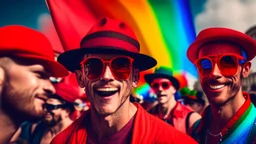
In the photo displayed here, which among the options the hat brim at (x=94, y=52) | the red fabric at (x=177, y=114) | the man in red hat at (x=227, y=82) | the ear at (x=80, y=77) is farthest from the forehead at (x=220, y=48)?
the ear at (x=80, y=77)

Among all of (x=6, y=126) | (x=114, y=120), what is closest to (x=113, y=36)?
(x=114, y=120)

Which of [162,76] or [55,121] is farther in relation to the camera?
[55,121]

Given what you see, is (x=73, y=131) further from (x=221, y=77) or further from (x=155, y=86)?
(x=221, y=77)

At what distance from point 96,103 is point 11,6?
1487 mm

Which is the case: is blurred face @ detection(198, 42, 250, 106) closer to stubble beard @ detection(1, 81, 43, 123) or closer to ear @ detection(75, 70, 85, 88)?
ear @ detection(75, 70, 85, 88)

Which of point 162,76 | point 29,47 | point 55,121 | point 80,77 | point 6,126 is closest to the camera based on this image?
point 80,77

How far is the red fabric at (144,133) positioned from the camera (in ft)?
9.36

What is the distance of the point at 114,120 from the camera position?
2.96m

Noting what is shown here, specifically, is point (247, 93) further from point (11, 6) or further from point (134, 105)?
point (11, 6)

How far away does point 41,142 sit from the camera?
11.6 ft

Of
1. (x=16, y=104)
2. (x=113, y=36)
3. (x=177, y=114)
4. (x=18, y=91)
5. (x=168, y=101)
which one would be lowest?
(x=177, y=114)

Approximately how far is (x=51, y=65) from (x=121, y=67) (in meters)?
0.71

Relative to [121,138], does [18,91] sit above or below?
above

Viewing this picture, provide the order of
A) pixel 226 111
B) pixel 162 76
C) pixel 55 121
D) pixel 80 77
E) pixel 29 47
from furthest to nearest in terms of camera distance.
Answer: pixel 55 121 → pixel 162 76 → pixel 29 47 → pixel 80 77 → pixel 226 111
